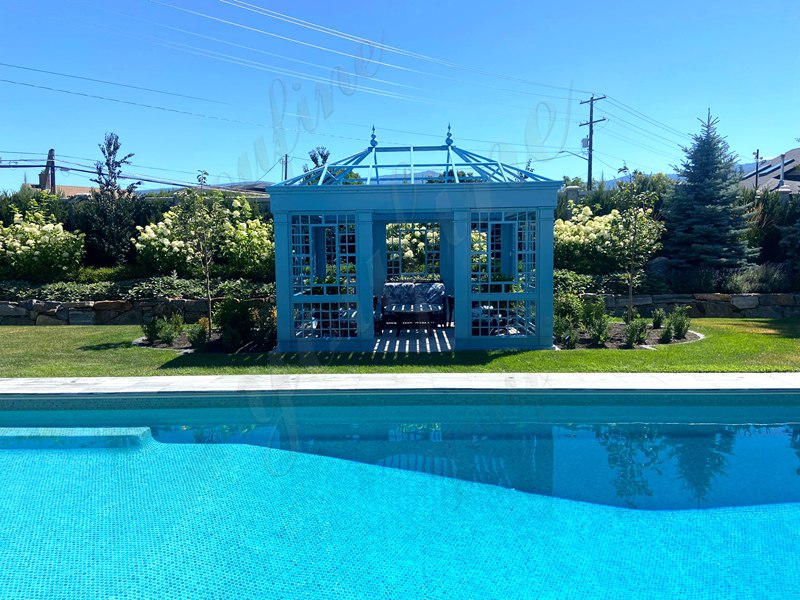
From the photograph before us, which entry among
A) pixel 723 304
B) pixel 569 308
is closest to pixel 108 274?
pixel 569 308

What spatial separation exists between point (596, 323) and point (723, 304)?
7197mm

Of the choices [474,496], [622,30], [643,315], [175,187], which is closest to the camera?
[474,496]

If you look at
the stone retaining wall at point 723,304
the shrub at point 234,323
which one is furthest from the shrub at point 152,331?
the stone retaining wall at point 723,304

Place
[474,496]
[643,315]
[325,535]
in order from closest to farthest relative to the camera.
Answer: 1. [325,535]
2. [474,496]
3. [643,315]

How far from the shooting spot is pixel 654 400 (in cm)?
765

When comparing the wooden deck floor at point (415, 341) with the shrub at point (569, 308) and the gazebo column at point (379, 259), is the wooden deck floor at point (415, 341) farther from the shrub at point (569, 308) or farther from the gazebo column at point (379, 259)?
the shrub at point (569, 308)

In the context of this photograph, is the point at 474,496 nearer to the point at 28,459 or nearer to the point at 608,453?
the point at 608,453

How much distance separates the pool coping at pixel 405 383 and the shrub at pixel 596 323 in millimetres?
2432

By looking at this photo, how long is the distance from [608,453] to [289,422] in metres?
3.92

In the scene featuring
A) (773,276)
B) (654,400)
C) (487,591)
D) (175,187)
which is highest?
(175,187)

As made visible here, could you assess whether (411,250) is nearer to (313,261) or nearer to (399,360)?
(313,261)

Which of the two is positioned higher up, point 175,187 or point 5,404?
point 175,187

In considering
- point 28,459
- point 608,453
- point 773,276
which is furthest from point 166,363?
point 773,276

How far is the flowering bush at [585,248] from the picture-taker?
1730cm
